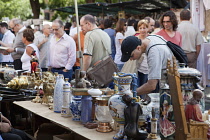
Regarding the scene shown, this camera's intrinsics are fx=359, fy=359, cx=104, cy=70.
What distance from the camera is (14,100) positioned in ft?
13.4

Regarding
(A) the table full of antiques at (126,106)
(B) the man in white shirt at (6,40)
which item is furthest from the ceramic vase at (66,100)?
(B) the man in white shirt at (6,40)

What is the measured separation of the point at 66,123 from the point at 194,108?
117 centimetres

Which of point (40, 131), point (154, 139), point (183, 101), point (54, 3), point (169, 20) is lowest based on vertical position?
point (40, 131)

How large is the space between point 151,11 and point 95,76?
1010 cm

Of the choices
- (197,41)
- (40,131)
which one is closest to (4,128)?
(40,131)

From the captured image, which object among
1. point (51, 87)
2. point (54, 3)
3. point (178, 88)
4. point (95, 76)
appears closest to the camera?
point (178, 88)

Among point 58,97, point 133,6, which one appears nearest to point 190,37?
point 58,97

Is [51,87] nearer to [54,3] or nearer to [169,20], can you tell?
[169,20]

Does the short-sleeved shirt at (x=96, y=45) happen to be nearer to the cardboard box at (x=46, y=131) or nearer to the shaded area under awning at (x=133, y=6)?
the cardboard box at (x=46, y=131)

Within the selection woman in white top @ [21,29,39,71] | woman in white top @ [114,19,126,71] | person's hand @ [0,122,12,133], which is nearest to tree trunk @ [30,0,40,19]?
woman in white top @ [114,19,126,71]

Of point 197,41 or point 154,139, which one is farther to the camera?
point 197,41

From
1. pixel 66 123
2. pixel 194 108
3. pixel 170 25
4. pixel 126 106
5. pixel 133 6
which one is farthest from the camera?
pixel 133 6

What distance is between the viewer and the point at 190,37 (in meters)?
5.93

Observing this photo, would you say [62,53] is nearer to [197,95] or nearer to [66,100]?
[66,100]
